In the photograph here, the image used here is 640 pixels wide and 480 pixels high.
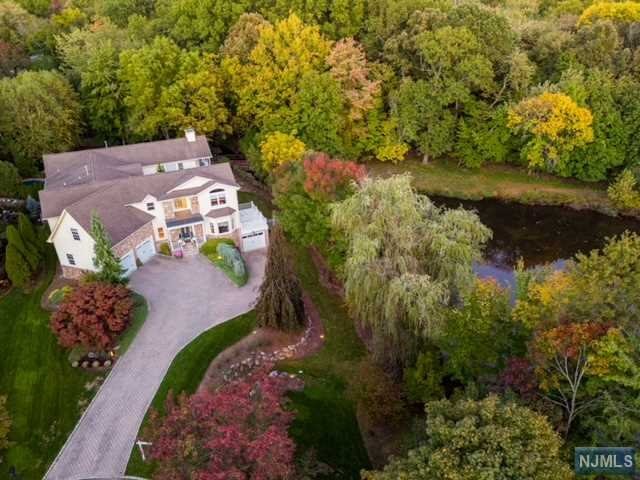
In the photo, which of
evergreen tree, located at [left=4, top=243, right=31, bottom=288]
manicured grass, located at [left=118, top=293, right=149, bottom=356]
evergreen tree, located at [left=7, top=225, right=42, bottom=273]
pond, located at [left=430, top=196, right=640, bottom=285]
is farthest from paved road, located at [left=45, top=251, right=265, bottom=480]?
pond, located at [left=430, top=196, right=640, bottom=285]

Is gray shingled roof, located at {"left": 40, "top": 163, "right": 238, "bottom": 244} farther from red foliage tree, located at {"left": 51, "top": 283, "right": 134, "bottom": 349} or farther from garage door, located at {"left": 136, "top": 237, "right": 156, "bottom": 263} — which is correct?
red foliage tree, located at {"left": 51, "top": 283, "right": 134, "bottom": 349}

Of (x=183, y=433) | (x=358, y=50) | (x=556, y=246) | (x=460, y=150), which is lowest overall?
(x=556, y=246)

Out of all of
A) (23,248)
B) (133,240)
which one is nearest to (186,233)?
(133,240)

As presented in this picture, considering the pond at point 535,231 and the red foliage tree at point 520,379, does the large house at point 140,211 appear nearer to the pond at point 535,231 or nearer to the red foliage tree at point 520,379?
the pond at point 535,231

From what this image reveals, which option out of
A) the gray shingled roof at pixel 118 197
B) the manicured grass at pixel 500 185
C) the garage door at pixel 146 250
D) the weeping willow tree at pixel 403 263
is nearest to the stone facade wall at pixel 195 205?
the gray shingled roof at pixel 118 197

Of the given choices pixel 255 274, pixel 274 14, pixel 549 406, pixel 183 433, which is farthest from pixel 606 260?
pixel 274 14

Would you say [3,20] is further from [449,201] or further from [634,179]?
[634,179]
